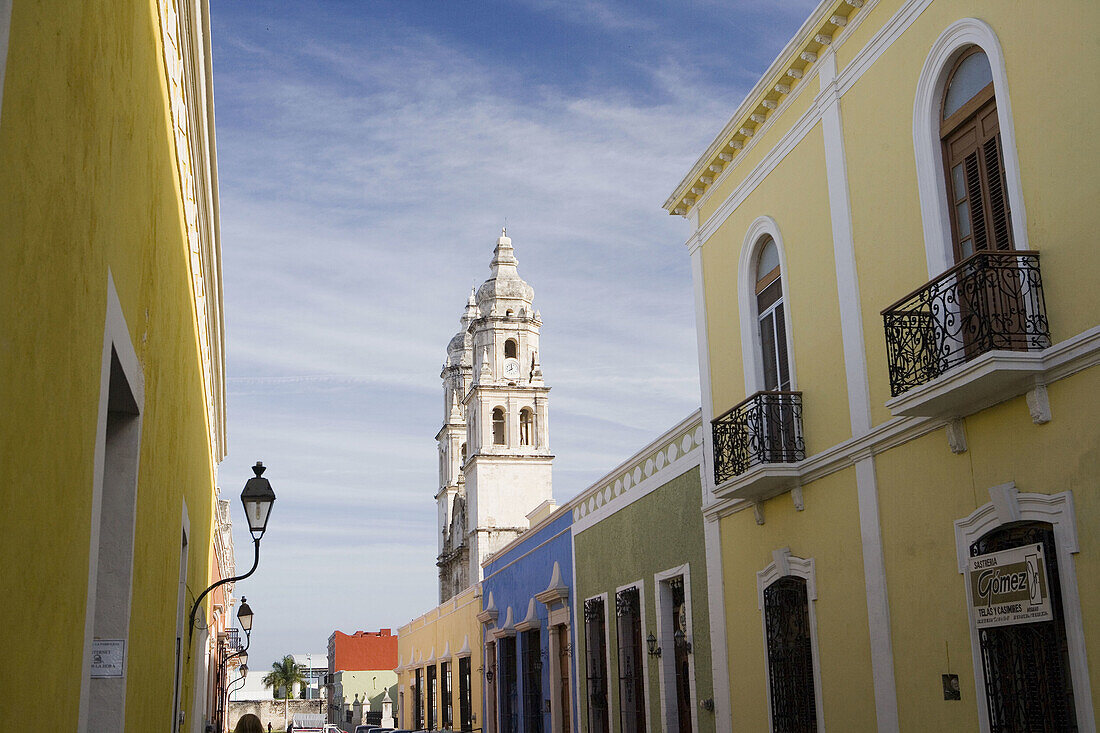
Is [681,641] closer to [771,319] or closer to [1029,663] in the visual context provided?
[771,319]

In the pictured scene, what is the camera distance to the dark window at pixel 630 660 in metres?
16.2

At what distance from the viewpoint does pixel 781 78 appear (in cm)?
1183

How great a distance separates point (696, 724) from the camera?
1401cm

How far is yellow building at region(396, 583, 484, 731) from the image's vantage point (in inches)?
1153

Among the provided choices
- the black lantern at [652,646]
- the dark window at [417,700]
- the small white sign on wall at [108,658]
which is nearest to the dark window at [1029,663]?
the small white sign on wall at [108,658]

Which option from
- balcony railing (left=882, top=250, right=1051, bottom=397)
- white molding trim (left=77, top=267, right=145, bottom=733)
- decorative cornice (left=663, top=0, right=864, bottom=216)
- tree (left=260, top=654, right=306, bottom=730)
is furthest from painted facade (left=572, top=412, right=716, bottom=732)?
tree (left=260, top=654, right=306, bottom=730)

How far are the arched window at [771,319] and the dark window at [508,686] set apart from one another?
13560 millimetres

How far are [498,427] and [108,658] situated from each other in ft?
157

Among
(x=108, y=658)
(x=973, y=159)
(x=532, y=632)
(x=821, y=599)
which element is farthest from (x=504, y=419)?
(x=108, y=658)

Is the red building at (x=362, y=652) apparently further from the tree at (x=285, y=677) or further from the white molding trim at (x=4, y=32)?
the white molding trim at (x=4, y=32)

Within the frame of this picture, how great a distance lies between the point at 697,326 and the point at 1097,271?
771 cm

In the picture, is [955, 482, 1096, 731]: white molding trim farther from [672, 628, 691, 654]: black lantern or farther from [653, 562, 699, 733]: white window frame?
[672, 628, 691, 654]: black lantern

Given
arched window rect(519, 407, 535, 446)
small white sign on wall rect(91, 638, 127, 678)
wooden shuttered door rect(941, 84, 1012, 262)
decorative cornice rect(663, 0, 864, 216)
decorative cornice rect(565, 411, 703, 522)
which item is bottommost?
small white sign on wall rect(91, 638, 127, 678)

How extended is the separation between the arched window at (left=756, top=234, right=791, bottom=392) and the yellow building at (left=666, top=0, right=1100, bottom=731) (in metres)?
0.05
